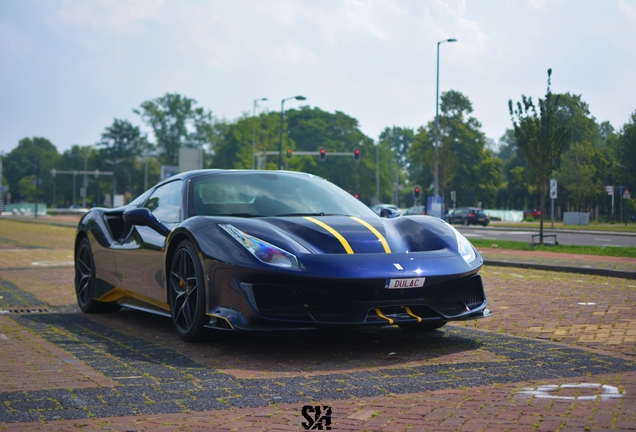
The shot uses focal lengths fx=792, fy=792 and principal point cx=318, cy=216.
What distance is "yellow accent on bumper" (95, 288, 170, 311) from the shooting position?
19.9 ft

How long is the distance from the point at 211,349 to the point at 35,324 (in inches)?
87.6

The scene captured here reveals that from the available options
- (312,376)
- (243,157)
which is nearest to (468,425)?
(312,376)

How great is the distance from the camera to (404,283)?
490cm

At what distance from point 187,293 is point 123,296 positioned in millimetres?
1601

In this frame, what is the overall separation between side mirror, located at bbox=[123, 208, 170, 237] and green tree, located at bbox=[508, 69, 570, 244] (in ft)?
56.1

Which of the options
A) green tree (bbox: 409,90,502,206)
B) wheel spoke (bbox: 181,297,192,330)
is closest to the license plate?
wheel spoke (bbox: 181,297,192,330)

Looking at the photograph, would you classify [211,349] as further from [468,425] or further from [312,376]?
[468,425]

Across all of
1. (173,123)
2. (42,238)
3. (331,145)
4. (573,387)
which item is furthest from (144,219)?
(173,123)

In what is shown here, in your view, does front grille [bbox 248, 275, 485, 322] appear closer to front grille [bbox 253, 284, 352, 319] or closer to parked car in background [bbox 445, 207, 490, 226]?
front grille [bbox 253, 284, 352, 319]

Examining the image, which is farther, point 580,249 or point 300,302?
point 580,249

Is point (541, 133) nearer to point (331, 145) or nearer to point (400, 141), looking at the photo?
point (331, 145)

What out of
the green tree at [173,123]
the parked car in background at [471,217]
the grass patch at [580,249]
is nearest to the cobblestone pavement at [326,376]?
the grass patch at [580,249]

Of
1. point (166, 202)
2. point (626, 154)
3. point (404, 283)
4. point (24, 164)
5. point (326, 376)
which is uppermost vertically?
point (24, 164)

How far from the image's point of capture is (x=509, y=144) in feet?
591
